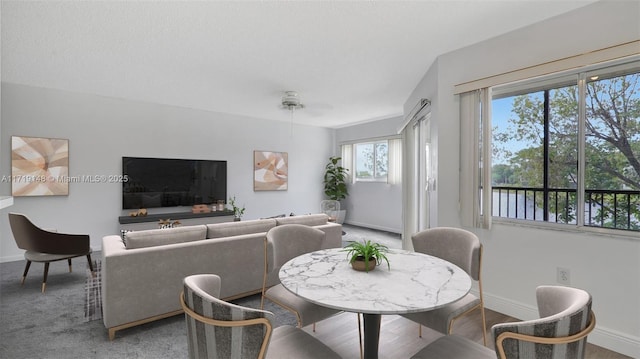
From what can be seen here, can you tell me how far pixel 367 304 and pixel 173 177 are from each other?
5129 mm

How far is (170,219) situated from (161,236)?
2.81 m

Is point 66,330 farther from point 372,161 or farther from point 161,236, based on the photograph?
point 372,161

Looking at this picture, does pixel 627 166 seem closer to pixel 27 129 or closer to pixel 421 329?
pixel 421 329

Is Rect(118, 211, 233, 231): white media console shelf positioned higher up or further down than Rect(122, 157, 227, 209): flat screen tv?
further down

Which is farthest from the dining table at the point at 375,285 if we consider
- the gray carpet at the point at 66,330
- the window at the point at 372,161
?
the window at the point at 372,161

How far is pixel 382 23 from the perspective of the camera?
7.98ft

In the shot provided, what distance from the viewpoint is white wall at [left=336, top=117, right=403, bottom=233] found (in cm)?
637

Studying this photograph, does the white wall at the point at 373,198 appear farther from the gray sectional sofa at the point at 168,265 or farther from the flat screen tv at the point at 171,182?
the gray sectional sofa at the point at 168,265

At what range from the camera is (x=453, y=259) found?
Answer: 206cm

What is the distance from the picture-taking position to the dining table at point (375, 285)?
3.79 feet

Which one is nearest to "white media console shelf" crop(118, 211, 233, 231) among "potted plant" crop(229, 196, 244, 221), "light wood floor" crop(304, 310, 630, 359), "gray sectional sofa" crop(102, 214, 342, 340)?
"potted plant" crop(229, 196, 244, 221)

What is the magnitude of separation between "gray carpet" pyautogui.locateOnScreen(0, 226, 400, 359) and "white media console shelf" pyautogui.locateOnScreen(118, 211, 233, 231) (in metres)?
1.51

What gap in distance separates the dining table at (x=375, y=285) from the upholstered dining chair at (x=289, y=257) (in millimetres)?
288

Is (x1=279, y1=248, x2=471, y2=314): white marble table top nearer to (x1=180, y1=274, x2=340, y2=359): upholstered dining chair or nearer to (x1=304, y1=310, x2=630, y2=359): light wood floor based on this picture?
(x1=180, y1=274, x2=340, y2=359): upholstered dining chair
